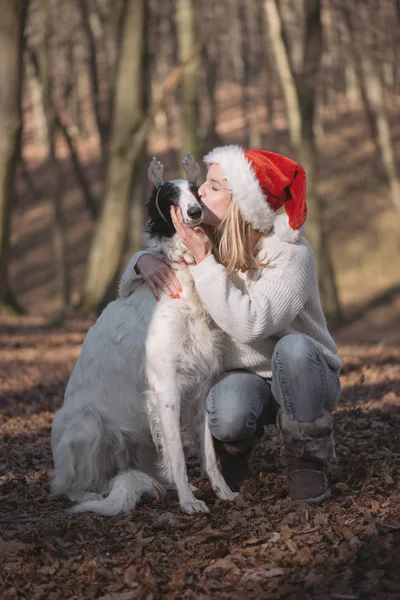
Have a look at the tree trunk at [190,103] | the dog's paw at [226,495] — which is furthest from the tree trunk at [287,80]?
the dog's paw at [226,495]

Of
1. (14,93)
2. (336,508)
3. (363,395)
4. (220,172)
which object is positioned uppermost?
(14,93)

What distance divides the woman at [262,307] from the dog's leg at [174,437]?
0.74ft

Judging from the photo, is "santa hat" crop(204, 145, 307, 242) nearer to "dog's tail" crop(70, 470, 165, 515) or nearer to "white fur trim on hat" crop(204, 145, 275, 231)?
"white fur trim on hat" crop(204, 145, 275, 231)

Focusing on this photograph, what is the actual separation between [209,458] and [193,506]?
1.13 ft

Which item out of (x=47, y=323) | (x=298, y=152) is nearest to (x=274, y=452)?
(x=47, y=323)

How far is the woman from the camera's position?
12.5ft

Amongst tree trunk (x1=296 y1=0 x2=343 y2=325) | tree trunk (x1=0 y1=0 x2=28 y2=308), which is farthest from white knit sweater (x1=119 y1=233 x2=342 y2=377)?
tree trunk (x1=296 y1=0 x2=343 y2=325)

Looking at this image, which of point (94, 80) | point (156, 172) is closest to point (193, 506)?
point (156, 172)

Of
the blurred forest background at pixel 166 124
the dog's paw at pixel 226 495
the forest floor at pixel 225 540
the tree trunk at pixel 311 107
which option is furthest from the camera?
the tree trunk at pixel 311 107

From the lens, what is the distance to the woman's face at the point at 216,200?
4070 millimetres

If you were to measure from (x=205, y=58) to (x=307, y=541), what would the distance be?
22.8 meters

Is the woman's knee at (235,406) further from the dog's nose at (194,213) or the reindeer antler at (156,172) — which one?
the reindeer antler at (156,172)

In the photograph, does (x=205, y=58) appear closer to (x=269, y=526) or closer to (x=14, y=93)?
(x=14, y=93)

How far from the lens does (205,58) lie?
24.5 meters
